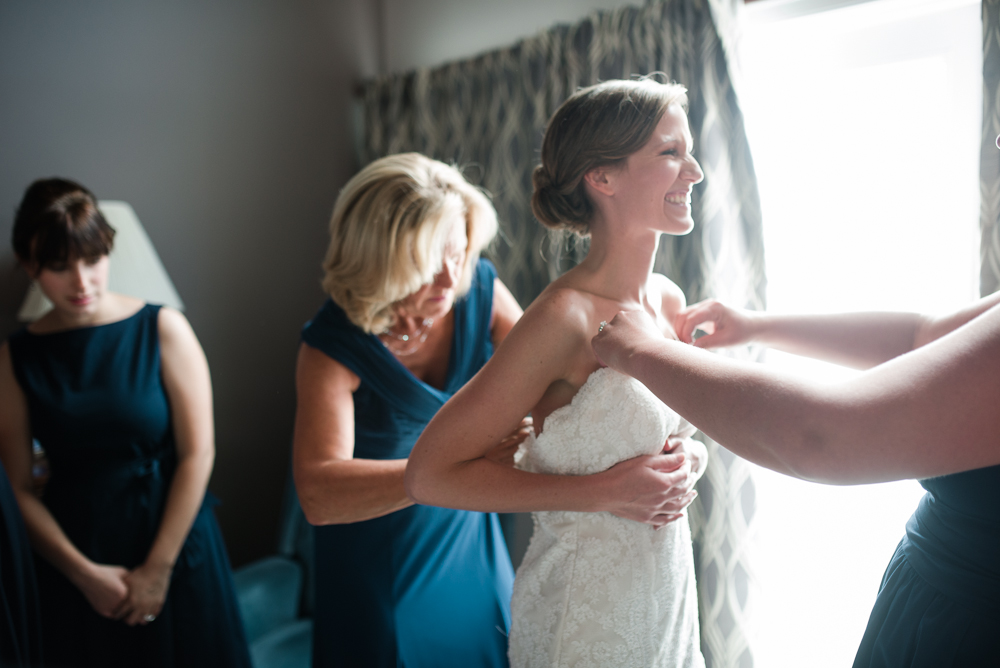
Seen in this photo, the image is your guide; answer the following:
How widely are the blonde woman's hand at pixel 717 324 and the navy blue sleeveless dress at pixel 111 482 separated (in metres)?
1.08

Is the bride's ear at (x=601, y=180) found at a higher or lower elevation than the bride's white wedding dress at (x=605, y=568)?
higher

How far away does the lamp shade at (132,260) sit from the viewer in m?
1.17

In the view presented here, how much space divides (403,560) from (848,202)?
Answer: 1220mm

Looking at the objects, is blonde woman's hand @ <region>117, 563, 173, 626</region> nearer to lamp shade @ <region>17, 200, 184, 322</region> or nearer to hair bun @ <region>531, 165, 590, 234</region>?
lamp shade @ <region>17, 200, 184, 322</region>

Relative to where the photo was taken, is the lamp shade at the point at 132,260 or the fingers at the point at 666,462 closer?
the fingers at the point at 666,462

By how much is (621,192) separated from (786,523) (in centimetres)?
99

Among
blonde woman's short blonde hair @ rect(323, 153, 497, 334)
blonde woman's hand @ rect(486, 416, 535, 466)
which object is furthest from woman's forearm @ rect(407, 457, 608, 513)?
blonde woman's short blonde hair @ rect(323, 153, 497, 334)

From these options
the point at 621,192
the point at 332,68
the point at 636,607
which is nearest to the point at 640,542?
the point at 636,607

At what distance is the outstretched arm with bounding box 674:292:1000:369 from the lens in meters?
0.85

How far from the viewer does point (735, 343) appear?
94cm

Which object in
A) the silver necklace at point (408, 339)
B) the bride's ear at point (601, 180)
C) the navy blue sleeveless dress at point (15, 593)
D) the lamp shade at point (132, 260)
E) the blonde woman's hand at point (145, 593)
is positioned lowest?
the blonde woman's hand at point (145, 593)

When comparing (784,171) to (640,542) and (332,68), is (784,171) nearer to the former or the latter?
(640,542)

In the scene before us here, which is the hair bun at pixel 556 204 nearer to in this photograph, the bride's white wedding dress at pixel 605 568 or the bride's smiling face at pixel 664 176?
the bride's smiling face at pixel 664 176

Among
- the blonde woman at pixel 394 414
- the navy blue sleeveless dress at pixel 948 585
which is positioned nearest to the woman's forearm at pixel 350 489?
the blonde woman at pixel 394 414
